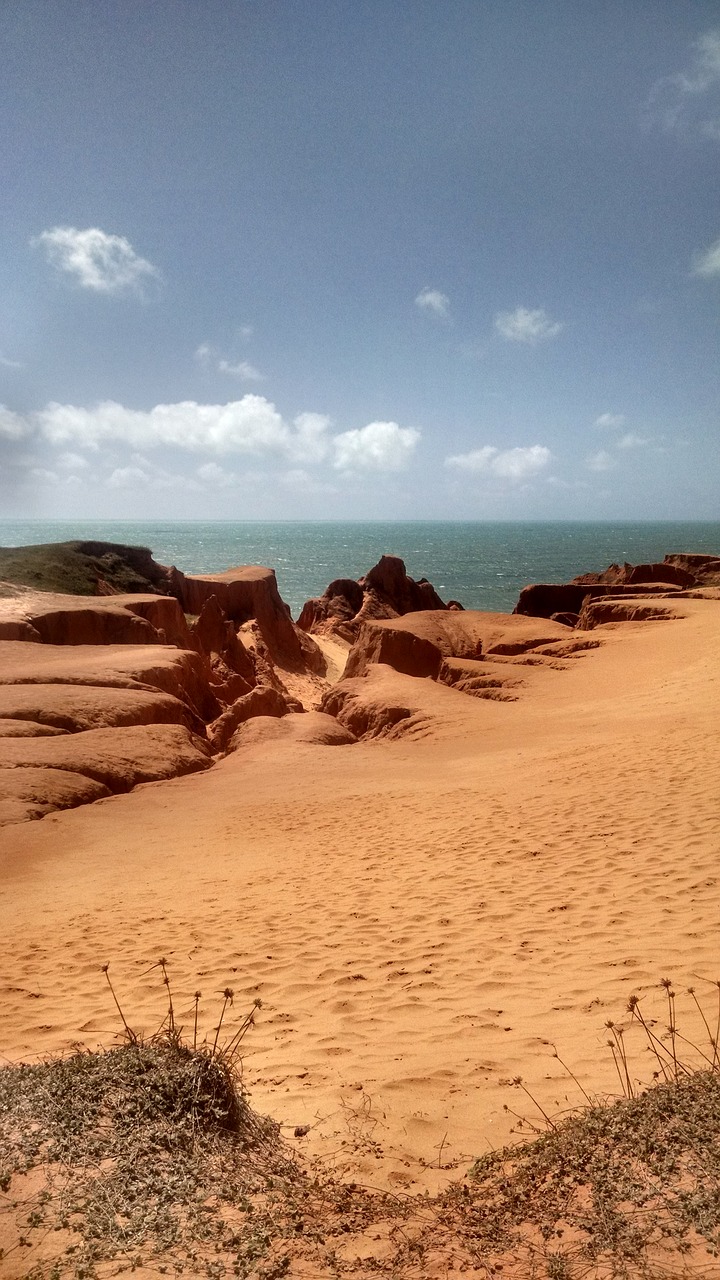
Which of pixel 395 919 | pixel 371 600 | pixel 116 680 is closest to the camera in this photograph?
pixel 395 919

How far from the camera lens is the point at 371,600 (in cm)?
3928

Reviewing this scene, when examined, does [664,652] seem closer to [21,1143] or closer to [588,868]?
[588,868]

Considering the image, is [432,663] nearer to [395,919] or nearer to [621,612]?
[621,612]

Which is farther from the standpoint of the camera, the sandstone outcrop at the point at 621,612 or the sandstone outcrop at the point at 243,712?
the sandstone outcrop at the point at 621,612

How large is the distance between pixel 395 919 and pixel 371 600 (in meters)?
33.0

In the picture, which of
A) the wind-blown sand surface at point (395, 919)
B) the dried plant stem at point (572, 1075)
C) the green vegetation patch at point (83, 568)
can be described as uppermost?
the green vegetation patch at point (83, 568)

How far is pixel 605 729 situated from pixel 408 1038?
10666 mm

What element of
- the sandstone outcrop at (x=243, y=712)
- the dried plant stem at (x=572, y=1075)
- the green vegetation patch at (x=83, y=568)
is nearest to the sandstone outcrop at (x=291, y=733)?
the sandstone outcrop at (x=243, y=712)

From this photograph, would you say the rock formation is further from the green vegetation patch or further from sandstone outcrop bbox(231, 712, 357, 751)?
sandstone outcrop bbox(231, 712, 357, 751)

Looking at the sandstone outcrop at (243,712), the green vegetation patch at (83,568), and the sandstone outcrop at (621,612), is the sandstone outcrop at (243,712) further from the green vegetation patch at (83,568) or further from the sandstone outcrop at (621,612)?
the sandstone outcrop at (621,612)

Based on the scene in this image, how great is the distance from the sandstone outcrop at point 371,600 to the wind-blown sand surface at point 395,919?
25.6 metres

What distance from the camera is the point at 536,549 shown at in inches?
5408

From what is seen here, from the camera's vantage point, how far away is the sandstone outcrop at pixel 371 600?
39.2 meters

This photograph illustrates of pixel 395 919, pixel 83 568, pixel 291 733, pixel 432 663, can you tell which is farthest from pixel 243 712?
pixel 83 568
